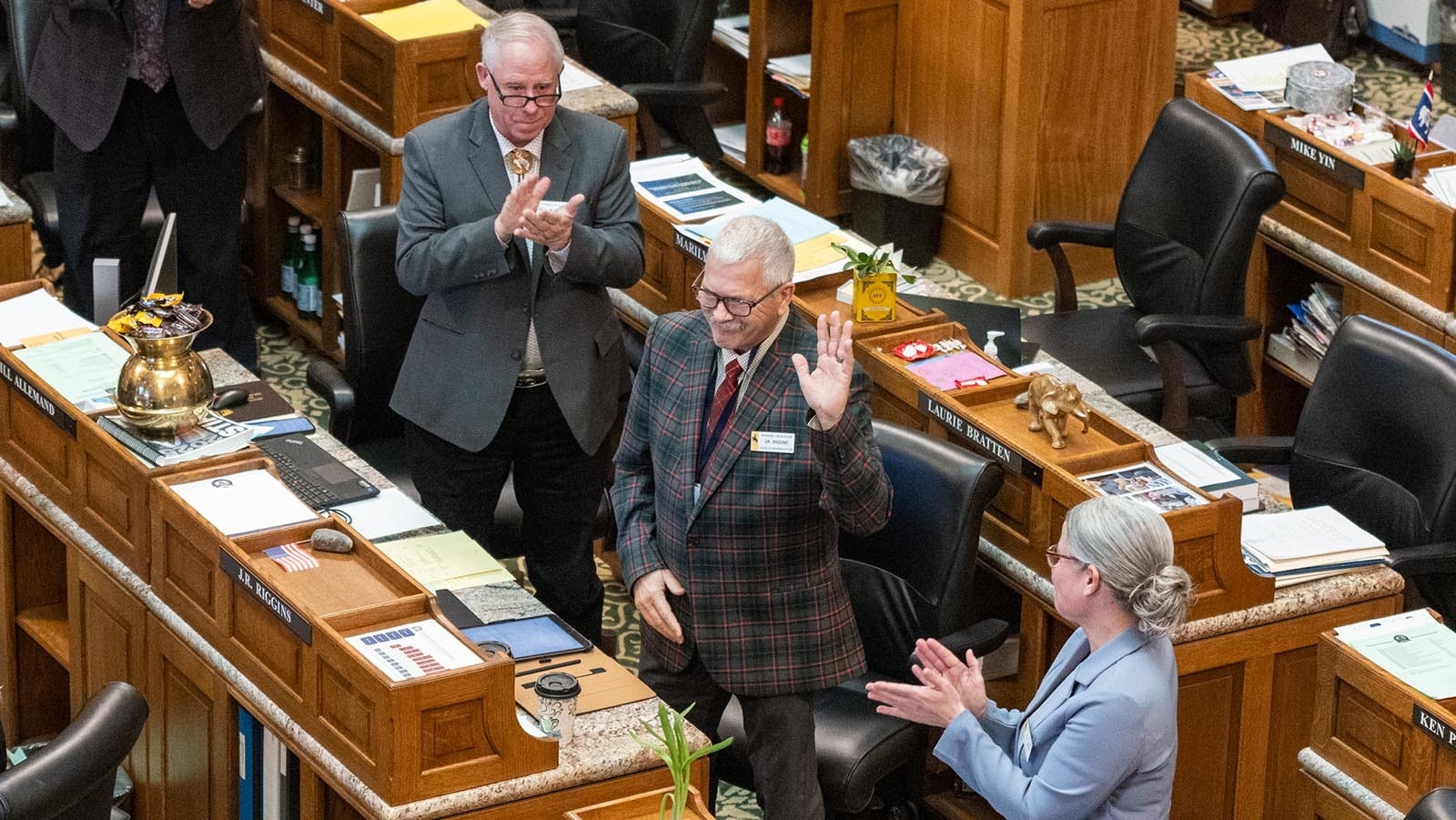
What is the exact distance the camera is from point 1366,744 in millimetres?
4305

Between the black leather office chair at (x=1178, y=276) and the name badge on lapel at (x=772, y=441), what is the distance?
199cm

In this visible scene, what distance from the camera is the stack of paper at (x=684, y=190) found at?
582 centimetres

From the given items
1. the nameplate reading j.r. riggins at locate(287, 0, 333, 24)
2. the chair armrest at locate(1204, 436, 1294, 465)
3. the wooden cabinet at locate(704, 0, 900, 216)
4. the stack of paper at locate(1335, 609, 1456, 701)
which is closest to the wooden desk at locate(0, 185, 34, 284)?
the nameplate reading j.r. riggins at locate(287, 0, 333, 24)

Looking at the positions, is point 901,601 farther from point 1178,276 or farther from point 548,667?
point 1178,276

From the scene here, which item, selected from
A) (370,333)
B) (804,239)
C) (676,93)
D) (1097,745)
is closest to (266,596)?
(370,333)

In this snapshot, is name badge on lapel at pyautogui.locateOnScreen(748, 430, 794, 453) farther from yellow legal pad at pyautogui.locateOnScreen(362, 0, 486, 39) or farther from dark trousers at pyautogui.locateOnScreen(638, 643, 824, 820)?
yellow legal pad at pyautogui.locateOnScreen(362, 0, 486, 39)

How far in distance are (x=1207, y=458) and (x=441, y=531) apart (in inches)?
69.0

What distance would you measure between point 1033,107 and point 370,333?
290 centimetres

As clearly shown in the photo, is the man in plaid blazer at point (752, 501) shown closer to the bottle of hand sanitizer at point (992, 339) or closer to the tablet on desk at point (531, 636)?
the tablet on desk at point (531, 636)

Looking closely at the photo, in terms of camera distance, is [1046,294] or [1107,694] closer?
[1107,694]

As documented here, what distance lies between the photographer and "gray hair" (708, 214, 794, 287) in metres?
4.11

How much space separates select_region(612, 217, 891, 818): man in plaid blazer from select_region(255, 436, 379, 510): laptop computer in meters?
0.68

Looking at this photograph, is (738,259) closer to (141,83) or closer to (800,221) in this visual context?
(800,221)

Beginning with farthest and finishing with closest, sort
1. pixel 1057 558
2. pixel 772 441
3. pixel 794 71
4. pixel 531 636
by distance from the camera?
pixel 794 71
pixel 531 636
pixel 772 441
pixel 1057 558
